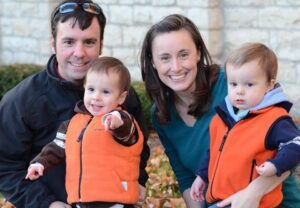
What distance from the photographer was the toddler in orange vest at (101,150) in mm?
3887

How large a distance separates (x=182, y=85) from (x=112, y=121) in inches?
23.8

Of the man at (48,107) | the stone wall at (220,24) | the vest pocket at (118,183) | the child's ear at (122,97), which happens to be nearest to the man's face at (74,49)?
the man at (48,107)

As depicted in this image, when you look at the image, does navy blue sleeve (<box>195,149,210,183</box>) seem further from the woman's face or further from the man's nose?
the man's nose

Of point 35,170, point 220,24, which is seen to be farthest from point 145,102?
point 35,170

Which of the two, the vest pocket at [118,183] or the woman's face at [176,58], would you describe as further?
the woman's face at [176,58]

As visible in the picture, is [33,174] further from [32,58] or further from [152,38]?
[32,58]

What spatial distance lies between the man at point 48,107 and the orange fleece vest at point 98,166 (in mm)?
266

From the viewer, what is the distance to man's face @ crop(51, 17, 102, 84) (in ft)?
13.7

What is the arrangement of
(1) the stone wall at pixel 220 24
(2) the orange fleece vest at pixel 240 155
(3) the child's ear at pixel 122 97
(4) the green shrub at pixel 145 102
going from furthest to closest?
Result: 1. (4) the green shrub at pixel 145 102
2. (1) the stone wall at pixel 220 24
3. (3) the child's ear at pixel 122 97
4. (2) the orange fleece vest at pixel 240 155

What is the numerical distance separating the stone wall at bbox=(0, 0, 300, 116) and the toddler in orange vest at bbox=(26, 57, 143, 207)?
454 cm

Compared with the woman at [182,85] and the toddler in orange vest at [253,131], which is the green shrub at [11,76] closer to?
the woman at [182,85]

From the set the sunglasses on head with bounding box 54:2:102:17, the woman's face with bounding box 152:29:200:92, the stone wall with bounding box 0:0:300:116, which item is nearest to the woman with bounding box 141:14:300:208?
the woman's face with bounding box 152:29:200:92

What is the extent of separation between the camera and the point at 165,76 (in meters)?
4.23

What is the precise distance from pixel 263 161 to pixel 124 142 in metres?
0.74
